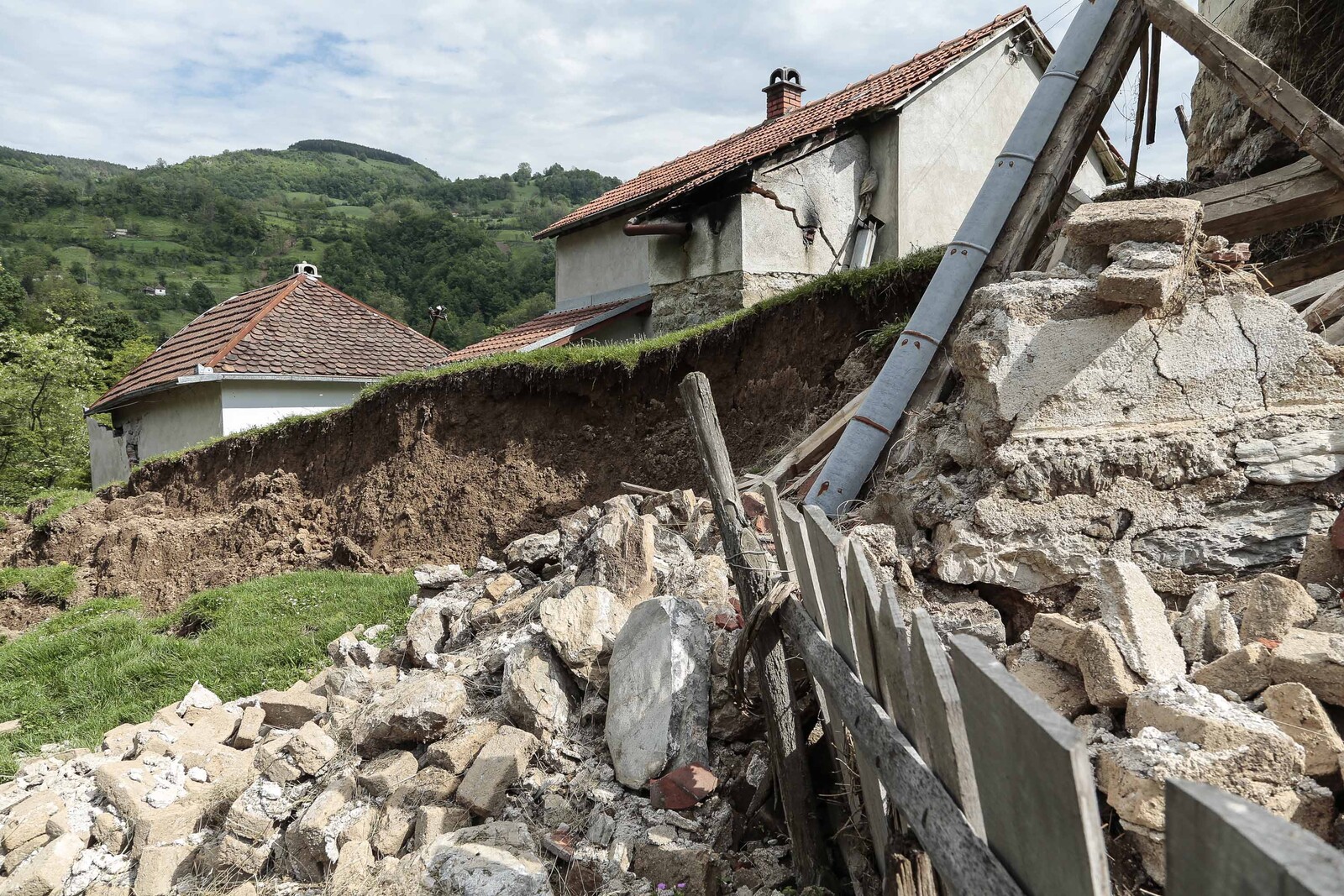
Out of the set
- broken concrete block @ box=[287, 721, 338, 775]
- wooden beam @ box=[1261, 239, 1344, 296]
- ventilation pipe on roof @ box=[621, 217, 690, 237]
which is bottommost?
broken concrete block @ box=[287, 721, 338, 775]

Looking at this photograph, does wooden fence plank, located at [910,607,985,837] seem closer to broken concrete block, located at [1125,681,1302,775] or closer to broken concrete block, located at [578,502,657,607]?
broken concrete block, located at [1125,681,1302,775]

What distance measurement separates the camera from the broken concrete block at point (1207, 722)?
1.95 meters

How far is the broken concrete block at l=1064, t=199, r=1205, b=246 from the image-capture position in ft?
11.2

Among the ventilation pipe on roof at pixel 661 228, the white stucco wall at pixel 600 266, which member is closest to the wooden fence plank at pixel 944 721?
the ventilation pipe on roof at pixel 661 228

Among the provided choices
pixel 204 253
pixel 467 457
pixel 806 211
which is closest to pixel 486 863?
pixel 467 457

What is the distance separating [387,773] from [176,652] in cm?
540

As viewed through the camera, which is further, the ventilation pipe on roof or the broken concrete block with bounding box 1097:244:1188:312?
the ventilation pipe on roof

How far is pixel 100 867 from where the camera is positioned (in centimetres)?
462

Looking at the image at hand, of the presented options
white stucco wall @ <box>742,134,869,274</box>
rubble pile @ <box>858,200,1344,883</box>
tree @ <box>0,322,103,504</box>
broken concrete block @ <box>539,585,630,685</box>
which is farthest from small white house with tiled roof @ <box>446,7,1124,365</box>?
tree @ <box>0,322,103,504</box>

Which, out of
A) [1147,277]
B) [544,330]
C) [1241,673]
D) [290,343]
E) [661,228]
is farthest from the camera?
[290,343]

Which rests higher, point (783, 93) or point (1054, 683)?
point (783, 93)

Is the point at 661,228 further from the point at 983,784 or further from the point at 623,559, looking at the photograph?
the point at 983,784

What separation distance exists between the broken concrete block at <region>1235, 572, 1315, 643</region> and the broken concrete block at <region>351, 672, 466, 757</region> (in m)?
3.52

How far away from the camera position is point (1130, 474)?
3.32 metres
